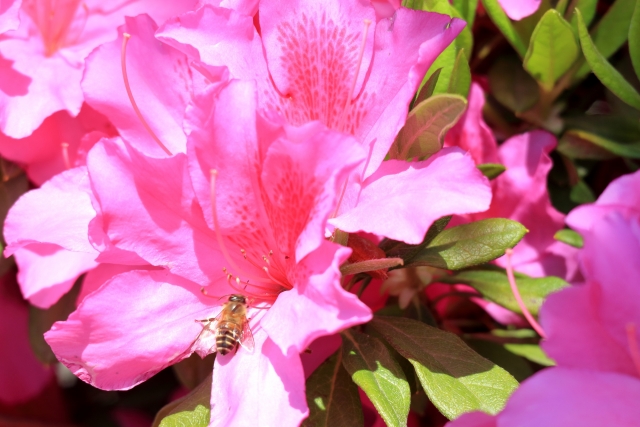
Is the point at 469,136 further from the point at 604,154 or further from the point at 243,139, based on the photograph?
the point at 243,139

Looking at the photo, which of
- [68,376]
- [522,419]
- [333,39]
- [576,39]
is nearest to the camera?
[522,419]

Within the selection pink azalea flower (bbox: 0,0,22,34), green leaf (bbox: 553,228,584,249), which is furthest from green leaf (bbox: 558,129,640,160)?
pink azalea flower (bbox: 0,0,22,34)

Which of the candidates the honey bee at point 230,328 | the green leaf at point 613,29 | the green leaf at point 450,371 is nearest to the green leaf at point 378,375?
the green leaf at point 450,371

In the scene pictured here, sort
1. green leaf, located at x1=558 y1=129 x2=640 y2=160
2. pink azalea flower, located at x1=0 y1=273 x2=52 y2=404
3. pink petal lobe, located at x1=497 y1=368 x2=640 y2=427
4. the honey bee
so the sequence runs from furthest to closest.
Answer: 1. pink azalea flower, located at x1=0 y1=273 x2=52 y2=404
2. green leaf, located at x1=558 y1=129 x2=640 y2=160
3. the honey bee
4. pink petal lobe, located at x1=497 y1=368 x2=640 y2=427

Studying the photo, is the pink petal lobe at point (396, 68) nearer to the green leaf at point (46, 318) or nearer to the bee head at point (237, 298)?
the bee head at point (237, 298)

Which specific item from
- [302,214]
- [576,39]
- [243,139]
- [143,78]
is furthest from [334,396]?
[576,39]

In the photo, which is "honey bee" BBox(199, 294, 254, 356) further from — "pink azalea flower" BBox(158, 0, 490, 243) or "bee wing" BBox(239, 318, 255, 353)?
"pink azalea flower" BBox(158, 0, 490, 243)
